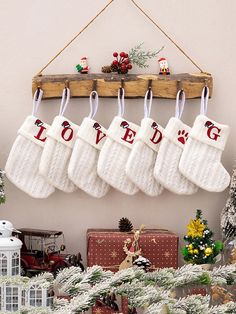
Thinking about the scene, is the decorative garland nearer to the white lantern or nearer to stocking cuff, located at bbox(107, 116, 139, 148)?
the white lantern

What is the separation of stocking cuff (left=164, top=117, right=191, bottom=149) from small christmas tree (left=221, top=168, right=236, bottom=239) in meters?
0.22

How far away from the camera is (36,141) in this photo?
2621 mm

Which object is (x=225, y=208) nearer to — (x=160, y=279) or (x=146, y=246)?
(x=146, y=246)

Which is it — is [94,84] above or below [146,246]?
above

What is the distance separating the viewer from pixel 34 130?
2617 millimetres

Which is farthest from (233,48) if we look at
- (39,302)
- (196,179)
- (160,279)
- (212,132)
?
(39,302)

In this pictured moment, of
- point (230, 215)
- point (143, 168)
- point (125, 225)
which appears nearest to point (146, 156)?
point (143, 168)

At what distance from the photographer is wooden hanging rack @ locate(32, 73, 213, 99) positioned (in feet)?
8.68

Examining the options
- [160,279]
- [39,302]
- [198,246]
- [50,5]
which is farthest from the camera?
[50,5]

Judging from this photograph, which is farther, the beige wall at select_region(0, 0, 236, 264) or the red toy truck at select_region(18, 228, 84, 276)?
the beige wall at select_region(0, 0, 236, 264)

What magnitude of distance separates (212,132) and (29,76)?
0.73 m

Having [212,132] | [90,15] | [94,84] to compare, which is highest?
[90,15]

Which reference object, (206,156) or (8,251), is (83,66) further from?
(8,251)

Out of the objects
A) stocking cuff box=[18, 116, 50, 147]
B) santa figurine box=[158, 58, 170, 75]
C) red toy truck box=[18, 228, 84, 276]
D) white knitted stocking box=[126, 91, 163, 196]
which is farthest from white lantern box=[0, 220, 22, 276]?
santa figurine box=[158, 58, 170, 75]
